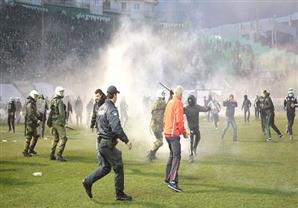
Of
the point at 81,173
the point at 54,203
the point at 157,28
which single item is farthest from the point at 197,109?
the point at 157,28

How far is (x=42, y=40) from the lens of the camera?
45.5m

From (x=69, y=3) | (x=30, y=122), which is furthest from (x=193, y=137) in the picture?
(x=69, y=3)

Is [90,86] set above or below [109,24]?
below

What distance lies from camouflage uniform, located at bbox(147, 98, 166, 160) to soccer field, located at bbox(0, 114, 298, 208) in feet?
1.18

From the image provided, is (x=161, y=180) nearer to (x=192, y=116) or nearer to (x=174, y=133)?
(x=174, y=133)

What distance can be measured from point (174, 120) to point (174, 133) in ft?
0.85

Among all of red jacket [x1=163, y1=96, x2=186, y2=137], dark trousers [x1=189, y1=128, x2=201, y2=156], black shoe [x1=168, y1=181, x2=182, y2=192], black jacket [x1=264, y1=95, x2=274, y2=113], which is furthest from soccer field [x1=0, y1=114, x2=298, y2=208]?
black jacket [x1=264, y1=95, x2=274, y2=113]

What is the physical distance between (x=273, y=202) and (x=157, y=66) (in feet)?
151

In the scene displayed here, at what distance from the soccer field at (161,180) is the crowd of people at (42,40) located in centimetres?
2618

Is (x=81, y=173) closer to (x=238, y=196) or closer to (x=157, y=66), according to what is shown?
(x=238, y=196)

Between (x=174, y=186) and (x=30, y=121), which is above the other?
(x=30, y=121)

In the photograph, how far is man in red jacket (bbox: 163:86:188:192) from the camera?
8.69 meters

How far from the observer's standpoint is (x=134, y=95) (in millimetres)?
45656

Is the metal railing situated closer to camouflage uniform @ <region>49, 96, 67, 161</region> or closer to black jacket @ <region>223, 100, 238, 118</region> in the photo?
black jacket @ <region>223, 100, 238, 118</region>
